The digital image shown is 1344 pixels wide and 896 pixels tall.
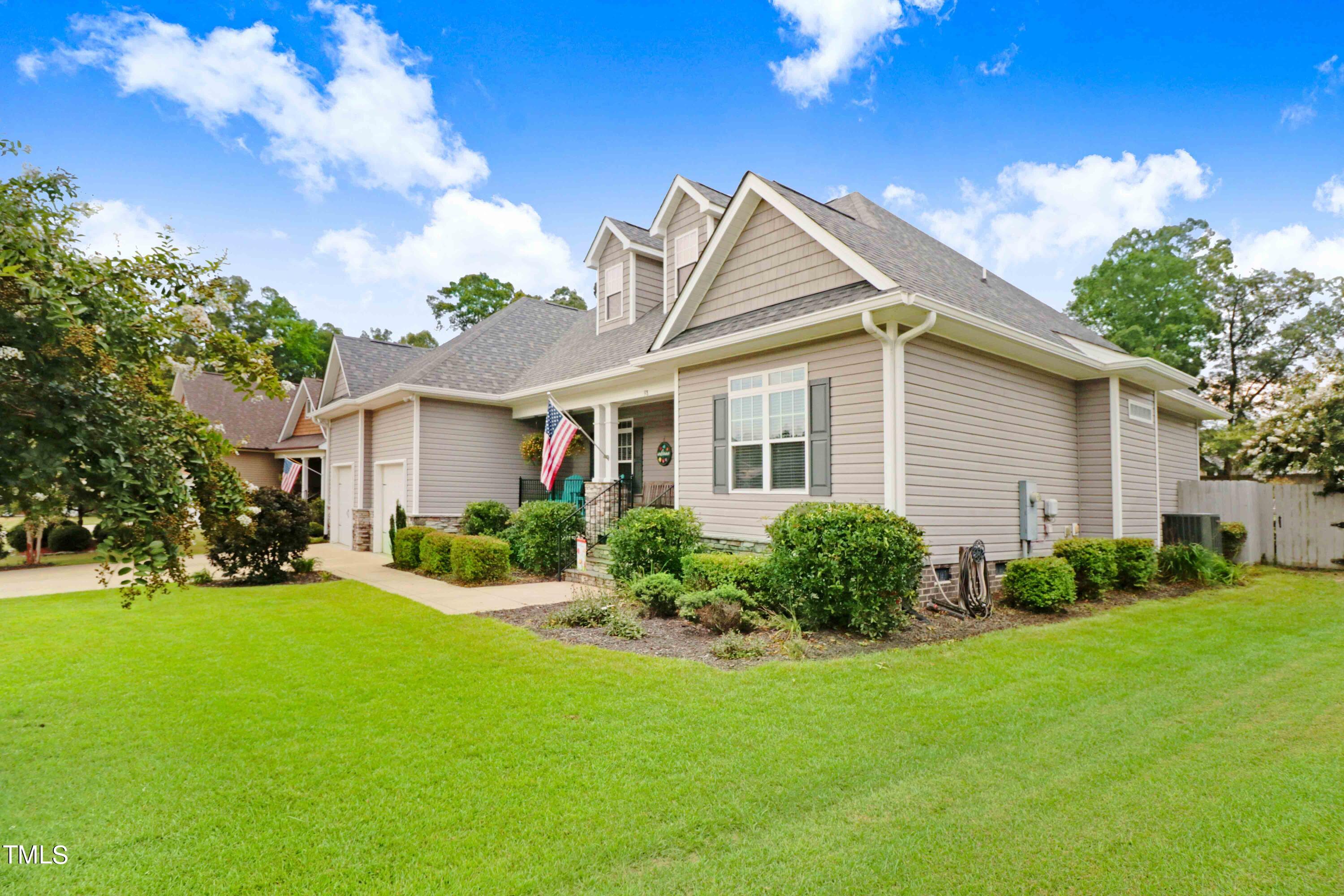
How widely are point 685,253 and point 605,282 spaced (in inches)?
120

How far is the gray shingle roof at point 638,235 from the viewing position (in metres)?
15.2

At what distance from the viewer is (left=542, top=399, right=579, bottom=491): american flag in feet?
39.0

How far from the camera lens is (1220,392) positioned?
26.7 meters

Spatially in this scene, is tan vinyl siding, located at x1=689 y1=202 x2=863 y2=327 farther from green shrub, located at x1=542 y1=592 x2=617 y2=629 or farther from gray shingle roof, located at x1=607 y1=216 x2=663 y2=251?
green shrub, located at x1=542 y1=592 x2=617 y2=629

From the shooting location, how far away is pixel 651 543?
9305 millimetres

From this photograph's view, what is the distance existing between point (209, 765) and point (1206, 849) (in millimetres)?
5002

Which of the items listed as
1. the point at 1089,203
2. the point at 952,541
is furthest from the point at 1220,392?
the point at 952,541

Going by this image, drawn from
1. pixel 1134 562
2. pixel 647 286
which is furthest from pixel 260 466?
pixel 1134 562

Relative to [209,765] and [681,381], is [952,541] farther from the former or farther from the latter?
[209,765]

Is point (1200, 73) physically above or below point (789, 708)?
above

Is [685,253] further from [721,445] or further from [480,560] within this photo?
[480,560]

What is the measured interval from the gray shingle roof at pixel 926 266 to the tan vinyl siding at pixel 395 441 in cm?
962

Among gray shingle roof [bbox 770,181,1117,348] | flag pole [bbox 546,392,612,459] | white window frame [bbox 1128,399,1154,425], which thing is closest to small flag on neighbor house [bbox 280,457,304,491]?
flag pole [bbox 546,392,612,459]

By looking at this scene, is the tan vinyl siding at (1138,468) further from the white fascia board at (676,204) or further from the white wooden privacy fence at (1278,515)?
the white fascia board at (676,204)
